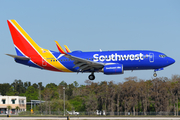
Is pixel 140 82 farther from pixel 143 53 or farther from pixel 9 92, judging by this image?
pixel 9 92

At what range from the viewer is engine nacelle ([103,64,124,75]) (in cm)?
4594

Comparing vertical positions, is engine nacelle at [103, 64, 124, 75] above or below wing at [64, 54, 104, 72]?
below

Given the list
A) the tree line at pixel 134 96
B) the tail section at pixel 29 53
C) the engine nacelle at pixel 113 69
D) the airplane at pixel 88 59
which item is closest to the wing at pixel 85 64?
the airplane at pixel 88 59

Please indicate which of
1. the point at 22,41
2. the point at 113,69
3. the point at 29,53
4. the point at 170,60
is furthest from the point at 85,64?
the point at 22,41

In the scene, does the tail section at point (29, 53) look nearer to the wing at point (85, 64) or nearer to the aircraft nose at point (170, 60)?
the wing at point (85, 64)

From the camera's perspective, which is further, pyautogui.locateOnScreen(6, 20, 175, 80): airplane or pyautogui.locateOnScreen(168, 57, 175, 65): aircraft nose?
pyautogui.locateOnScreen(168, 57, 175, 65): aircraft nose

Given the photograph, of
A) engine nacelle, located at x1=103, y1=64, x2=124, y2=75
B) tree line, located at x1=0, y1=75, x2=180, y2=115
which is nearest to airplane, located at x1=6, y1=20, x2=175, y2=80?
engine nacelle, located at x1=103, y1=64, x2=124, y2=75

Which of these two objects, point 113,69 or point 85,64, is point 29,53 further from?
point 113,69

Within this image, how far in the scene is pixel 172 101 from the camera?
93.4m

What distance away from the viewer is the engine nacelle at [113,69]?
151 ft

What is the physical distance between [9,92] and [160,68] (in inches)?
5181

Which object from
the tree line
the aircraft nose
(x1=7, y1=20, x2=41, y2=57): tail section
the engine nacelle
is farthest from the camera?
the tree line

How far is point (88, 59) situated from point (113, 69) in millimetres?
5040

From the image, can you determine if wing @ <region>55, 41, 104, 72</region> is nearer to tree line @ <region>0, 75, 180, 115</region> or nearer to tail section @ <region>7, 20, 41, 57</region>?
tail section @ <region>7, 20, 41, 57</region>
